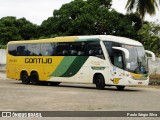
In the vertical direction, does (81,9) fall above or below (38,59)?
above

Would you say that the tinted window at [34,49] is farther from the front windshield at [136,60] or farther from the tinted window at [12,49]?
the front windshield at [136,60]

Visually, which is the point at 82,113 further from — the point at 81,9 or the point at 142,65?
the point at 81,9

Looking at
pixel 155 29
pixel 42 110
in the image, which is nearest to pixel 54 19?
pixel 155 29

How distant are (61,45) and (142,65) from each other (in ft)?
17.8

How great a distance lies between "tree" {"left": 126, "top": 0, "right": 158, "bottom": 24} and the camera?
45.7m

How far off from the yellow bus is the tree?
17.9m

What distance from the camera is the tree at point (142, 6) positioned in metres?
45.7

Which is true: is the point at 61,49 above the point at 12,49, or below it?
below

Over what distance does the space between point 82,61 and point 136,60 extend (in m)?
3.32

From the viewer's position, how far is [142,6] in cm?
4566

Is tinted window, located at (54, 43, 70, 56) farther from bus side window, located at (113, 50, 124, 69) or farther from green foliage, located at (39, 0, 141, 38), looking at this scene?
green foliage, located at (39, 0, 141, 38)

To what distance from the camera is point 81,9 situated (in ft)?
174

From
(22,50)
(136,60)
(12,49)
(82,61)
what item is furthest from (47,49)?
(136,60)

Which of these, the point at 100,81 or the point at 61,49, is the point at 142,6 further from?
the point at 100,81
